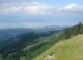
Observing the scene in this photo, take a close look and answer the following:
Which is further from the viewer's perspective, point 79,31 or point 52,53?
point 79,31

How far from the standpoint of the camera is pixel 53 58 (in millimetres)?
63688

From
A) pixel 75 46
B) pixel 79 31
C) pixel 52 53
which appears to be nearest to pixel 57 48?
pixel 52 53

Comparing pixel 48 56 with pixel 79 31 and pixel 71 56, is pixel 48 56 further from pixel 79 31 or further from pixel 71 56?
pixel 79 31

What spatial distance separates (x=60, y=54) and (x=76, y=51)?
18.9 feet

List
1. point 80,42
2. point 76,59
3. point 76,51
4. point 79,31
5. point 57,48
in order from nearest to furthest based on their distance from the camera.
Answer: point 76,59 → point 76,51 → point 80,42 → point 57,48 → point 79,31

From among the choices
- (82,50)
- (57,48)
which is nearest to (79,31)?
(57,48)

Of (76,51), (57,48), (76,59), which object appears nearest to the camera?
(76,59)

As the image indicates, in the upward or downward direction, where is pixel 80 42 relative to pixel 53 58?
upward

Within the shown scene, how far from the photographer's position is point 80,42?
63969mm

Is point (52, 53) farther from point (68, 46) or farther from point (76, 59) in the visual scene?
point (76, 59)

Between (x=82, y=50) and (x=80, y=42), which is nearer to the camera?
(x=82, y=50)

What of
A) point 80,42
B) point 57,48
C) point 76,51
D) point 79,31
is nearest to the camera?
point 76,51

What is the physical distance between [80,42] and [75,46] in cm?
224

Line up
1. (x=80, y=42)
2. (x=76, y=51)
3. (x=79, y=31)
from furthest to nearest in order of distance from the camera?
1. (x=79, y=31)
2. (x=80, y=42)
3. (x=76, y=51)
